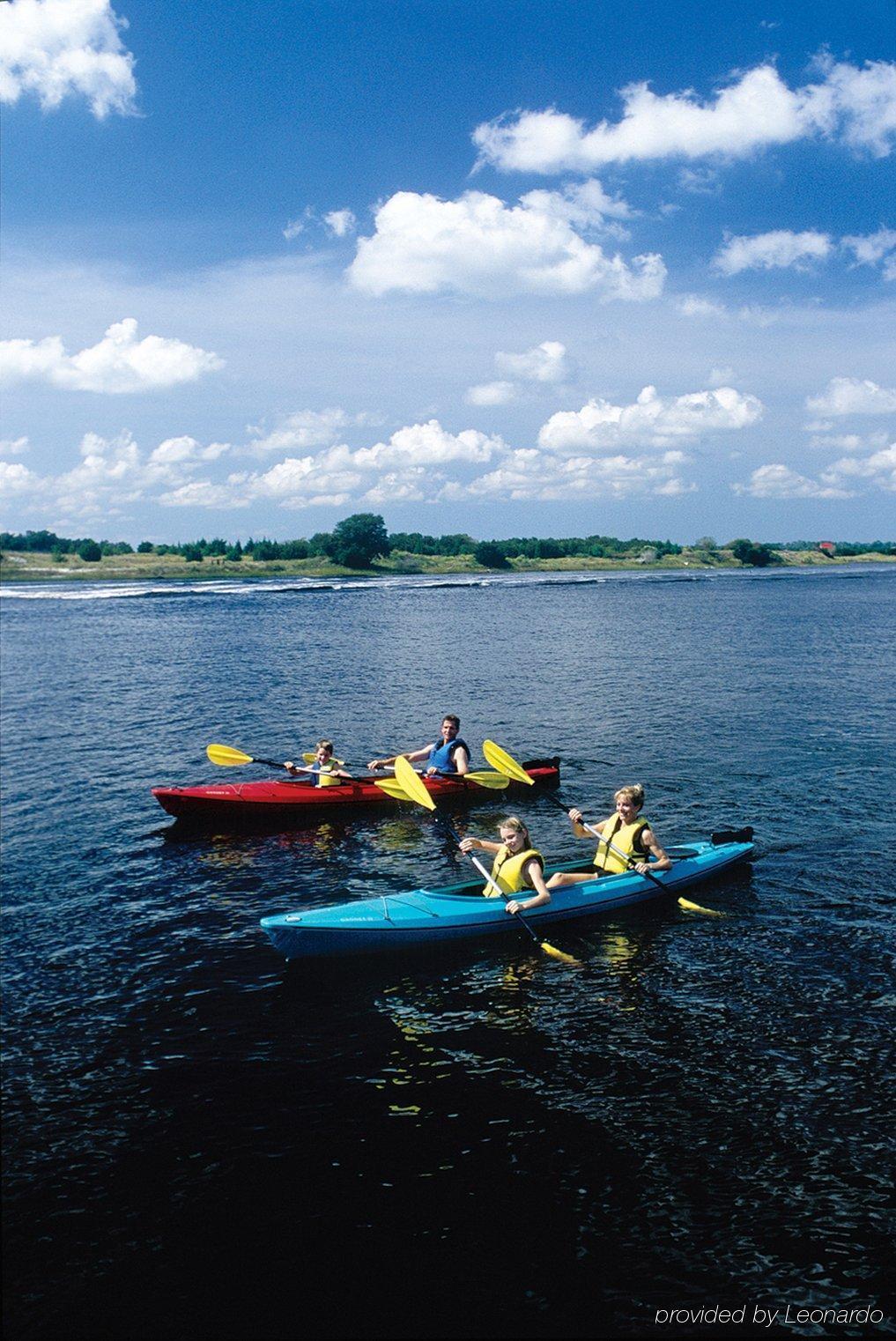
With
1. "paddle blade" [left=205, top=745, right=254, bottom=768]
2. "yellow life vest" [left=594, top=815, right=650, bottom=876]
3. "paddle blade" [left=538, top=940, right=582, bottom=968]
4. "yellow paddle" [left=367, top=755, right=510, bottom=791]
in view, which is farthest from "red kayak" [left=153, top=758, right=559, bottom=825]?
"paddle blade" [left=538, top=940, right=582, bottom=968]

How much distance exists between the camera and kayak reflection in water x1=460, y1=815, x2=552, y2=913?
12.9m

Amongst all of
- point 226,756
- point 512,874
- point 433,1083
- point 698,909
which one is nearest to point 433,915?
point 512,874

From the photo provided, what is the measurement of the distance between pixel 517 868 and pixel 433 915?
152cm

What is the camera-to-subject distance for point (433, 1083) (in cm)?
949

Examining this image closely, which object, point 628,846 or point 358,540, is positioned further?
point 358,540

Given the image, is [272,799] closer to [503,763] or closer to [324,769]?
[324,769]

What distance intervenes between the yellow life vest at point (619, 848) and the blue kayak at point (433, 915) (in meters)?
0.24

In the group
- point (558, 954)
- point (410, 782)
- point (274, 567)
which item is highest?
point (274, 567)

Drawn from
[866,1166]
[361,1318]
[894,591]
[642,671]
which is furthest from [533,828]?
[894,591]

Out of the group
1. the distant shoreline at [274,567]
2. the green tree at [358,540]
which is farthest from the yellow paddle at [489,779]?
the green tree at [358,540]

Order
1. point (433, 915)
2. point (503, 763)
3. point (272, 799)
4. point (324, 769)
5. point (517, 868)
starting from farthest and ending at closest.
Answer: point (324, 769), point (503, 763), point (272, 799), point (517, 868), point (433, 915)

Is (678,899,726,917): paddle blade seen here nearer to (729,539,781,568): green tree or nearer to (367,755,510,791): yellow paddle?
(367,755,510,791): yellow paddle

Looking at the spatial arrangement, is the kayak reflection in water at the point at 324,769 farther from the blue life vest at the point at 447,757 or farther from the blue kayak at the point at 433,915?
the blue kayak at the point at 433,915

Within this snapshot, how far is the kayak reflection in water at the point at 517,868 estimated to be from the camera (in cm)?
1291
